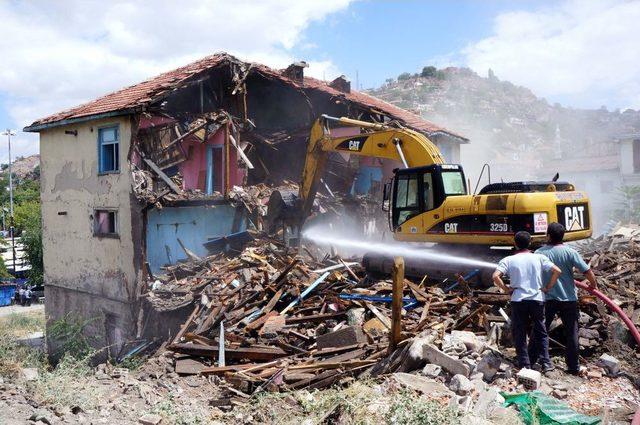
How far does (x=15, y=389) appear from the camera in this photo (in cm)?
790

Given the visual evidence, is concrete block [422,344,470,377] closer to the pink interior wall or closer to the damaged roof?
the damaged roof

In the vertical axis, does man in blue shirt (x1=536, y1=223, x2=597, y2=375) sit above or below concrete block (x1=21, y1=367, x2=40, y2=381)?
above

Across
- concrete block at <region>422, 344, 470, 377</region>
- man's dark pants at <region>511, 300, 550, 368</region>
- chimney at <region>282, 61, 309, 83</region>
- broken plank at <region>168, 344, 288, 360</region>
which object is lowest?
broken plank at <region>168, 344, 288, 360</region>

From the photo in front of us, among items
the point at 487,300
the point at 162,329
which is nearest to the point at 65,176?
the point at 162,329

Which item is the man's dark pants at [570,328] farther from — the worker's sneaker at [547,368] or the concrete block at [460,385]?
the concrete block at [460,385]

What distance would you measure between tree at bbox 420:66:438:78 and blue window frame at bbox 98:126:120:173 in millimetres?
78187

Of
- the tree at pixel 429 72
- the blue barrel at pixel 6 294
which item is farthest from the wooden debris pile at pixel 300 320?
the tree at pixel 429 72

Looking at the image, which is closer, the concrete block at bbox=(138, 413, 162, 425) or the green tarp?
the green tarp

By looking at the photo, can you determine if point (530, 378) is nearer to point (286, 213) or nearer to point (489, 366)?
point (489, 366)

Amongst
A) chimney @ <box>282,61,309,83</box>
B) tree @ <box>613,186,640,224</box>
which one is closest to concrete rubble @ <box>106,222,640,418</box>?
chimney @ <box>282,61,309,83</box>

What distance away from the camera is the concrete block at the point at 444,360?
267 inches

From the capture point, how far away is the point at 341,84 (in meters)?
21.2

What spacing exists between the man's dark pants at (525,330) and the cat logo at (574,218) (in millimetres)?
3521

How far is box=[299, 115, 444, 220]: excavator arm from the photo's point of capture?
1171 cm
